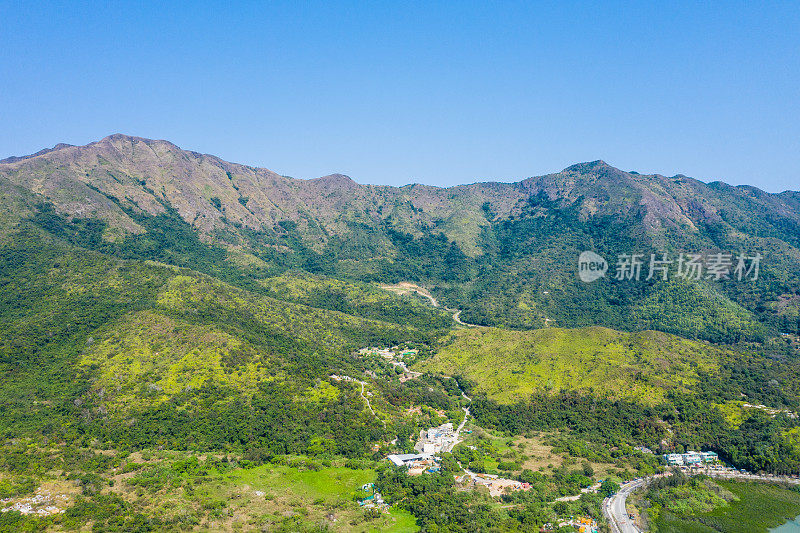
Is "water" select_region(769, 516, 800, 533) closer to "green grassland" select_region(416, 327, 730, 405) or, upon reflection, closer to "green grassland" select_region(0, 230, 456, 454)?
"green grassland" select_region(416, 327, 730, 405)

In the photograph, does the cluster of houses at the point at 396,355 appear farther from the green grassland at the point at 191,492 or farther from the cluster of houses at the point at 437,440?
the green grassland at the point at 191,492

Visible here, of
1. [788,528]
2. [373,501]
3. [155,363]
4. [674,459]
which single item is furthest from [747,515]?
[155,363]

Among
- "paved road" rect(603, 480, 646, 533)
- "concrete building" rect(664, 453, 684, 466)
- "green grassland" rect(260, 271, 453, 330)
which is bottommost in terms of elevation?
"paved road" rect(603, 480, 646, 533)

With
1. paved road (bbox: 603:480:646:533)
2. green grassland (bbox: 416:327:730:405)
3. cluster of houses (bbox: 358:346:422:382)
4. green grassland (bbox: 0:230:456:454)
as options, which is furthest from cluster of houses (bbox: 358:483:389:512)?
cluster of houses (bbox: 358:346:422:382)

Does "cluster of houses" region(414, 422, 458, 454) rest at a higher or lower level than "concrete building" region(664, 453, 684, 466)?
lower

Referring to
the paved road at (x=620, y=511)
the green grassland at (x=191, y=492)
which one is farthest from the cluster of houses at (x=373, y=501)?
the paved road at (x=620, y=511)

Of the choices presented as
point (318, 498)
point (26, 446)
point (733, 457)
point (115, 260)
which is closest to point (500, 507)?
point (318, 498)

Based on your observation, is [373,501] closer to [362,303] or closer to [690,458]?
[690,458]
